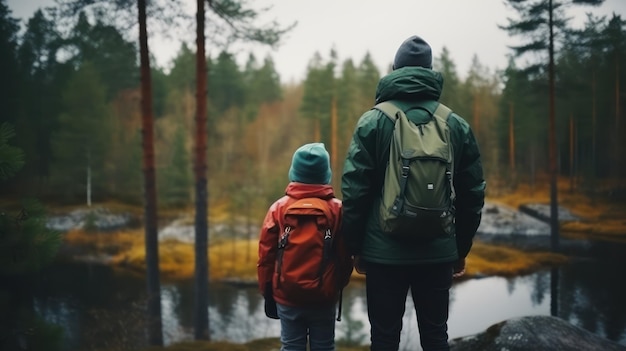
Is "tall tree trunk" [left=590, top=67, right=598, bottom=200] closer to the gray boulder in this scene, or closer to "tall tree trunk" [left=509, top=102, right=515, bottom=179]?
"tall tree trunk" [left=509, top=102, right=515, bottom=179]

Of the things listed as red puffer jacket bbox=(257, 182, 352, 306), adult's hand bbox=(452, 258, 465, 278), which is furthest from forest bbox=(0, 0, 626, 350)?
adult's hand bbox=(452, 258, 465, 278)

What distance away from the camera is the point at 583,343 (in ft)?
13.4

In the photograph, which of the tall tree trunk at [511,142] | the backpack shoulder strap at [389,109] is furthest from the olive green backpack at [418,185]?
the tall tree trunk at [511,142]

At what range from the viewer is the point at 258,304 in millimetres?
13555

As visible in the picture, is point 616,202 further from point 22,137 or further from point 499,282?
point 22,137

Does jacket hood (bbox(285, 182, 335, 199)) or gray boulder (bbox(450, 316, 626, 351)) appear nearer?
jacket hood (bbox(285, 182, 335, 199))

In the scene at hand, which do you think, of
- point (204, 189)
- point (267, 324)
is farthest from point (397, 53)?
point (267, 324)

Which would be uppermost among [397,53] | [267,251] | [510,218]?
[397,53]

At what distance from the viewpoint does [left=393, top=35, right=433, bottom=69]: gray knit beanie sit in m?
2.58

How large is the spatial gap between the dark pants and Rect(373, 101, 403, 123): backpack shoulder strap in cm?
84

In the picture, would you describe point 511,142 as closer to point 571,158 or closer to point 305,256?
point 571,158

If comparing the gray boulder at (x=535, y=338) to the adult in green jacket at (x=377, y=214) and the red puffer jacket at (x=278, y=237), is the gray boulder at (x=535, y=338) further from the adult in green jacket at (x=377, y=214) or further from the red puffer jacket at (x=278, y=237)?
the red puffer jacket at (x=278, y=237)

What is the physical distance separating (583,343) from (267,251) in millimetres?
3316

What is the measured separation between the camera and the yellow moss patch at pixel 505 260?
21.9 ft
